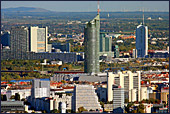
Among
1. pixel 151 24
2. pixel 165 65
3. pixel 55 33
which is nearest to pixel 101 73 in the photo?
pixel 165 65

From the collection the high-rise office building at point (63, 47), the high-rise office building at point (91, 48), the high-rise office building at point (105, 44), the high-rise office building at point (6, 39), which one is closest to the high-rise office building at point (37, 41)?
the high-rise office building at point (63, 47)

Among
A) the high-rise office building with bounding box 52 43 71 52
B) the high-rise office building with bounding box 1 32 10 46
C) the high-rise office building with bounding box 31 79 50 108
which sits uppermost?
the high-rise office building with bounding box 31 79 50 108

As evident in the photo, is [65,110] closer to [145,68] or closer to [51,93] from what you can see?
[51,93]

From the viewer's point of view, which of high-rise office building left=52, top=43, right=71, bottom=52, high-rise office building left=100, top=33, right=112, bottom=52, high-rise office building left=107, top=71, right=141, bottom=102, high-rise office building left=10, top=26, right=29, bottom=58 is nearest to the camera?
high-rise office building left=107, top=71, right=141, bottom=102

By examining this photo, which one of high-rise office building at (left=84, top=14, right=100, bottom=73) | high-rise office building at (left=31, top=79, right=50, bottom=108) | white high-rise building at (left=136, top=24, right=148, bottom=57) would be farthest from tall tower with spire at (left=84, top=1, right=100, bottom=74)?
white high-rise building at (left=136, top=24, right=148, bottom=57)

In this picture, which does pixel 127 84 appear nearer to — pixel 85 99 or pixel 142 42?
pixel 85 99

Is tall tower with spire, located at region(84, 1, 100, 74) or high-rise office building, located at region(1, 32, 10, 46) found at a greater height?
tall tower with spire, located at region(84, 1, 100, 74)

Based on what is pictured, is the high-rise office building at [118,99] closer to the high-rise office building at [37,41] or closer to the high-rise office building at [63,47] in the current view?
the high-rise office building at [37,41]

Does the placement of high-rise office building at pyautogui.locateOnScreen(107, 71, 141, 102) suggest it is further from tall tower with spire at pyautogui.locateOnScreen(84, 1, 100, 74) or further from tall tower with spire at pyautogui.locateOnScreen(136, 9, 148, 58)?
tall tower with spire at pyautogui.locateOnScreen(136, 9, 148, 58)
